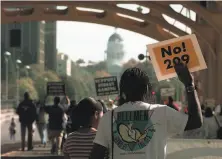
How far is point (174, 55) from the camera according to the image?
453 centimetres

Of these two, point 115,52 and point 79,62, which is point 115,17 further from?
point 115,52

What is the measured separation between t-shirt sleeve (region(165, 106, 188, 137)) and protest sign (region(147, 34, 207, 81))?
0.31 metres

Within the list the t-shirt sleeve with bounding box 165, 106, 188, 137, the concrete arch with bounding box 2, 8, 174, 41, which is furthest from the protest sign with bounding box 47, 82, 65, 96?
the t-shirt sleeve with bounding box 165, 106, 188, 137

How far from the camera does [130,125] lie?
167 inches

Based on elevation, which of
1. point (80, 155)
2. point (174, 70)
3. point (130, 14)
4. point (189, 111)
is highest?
point (130, 14)

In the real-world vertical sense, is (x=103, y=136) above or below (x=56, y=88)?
below

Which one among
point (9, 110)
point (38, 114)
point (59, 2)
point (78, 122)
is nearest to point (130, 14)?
point (59, 2)

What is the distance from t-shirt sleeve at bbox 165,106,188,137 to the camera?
4164mm

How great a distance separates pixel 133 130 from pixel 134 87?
307 millimetres

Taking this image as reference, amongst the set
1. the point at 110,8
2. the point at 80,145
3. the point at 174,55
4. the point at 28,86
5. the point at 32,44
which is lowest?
the point at 80,145

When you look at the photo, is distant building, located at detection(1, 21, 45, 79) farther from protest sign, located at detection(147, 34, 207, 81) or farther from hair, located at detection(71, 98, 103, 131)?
protest sign, located at detection(147, 34, 207, 81)

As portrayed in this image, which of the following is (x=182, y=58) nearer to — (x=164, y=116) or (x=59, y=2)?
(x=164, y=116)

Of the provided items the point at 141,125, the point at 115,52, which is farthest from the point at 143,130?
the point at 115,52

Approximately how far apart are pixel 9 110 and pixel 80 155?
74.0 m
